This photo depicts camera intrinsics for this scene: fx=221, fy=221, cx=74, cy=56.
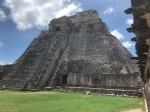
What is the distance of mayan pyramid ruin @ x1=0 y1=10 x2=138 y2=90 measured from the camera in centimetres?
2153

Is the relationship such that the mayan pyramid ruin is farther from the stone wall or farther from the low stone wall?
the low stone wall

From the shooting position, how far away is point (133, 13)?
2797 mm

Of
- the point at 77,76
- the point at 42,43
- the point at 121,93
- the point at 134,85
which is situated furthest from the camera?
the point at 42,43

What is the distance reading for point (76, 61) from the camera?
24.4 meters

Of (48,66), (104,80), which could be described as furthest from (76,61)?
(104,80)

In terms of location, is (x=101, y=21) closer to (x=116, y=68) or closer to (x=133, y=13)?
(x=116, y=68)

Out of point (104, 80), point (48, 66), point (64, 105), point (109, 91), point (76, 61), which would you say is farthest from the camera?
point (76, 61)

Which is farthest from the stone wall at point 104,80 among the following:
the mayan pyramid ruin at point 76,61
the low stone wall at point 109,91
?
the low stone wall at point 109,91

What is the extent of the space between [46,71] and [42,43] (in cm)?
677

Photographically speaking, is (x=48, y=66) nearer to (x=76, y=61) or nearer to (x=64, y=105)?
(x=76, y=61)

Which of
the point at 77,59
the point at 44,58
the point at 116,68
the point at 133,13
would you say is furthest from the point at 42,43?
the point at 133,13

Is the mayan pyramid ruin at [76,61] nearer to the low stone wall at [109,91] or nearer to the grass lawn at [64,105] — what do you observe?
the low stone wall at [109,91]

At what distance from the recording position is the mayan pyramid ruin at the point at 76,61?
21.5 meters

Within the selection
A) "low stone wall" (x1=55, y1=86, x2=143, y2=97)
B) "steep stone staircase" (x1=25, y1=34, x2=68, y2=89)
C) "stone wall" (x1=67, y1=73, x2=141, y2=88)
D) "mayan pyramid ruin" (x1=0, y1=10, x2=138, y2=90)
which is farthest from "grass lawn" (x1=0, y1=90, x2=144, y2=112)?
"steep stone staircase" (x1=25, y1=34, x2=68, y2=89)
